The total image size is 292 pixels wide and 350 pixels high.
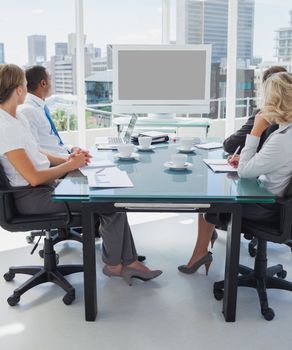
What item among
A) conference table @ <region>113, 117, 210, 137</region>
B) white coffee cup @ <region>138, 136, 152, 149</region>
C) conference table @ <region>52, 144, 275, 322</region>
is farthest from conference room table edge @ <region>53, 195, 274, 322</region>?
conference table @ <region>113, 117, 210, 137</region>

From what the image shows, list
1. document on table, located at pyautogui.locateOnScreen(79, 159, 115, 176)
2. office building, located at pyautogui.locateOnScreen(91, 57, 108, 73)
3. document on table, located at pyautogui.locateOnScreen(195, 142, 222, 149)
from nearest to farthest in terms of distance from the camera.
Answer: document on table, located at pyautogui.locateOnScreen(79, 159, 115, 176) < document on table, located at pyautogui.locateOnScreen(195, 142, 222, 149) < office building, located at pyautogui.locateOnScreen(91, 57, 108, 73)

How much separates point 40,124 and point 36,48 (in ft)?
8.24

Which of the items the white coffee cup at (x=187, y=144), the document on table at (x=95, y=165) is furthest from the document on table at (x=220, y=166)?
the document on table at (x=95, y=165)

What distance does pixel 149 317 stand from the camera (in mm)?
2248

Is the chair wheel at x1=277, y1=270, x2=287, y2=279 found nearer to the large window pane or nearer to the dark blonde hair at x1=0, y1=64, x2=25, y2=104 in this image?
the dark blonde hair at x1=0, y1=64, x2=25, y2=104

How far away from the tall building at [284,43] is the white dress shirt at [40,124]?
363 cm

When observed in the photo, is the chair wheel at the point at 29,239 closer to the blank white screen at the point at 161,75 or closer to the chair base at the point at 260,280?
the chair base at the point at 260,280

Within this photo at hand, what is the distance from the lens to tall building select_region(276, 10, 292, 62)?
545cm

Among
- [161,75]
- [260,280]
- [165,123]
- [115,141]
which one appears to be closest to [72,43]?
[161,75]

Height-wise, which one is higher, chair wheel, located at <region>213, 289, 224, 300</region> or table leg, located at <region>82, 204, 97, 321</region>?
table leg, located at <region>82, 204, 97, 321</region>

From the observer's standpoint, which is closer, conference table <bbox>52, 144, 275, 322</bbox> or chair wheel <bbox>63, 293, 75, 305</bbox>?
conference table <bbox>52, 144, 275, 322</bbox>

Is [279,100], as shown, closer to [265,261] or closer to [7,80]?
[265,261]

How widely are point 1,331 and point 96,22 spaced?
379 centimetres

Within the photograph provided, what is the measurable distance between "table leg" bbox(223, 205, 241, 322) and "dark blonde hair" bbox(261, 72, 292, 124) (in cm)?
49
